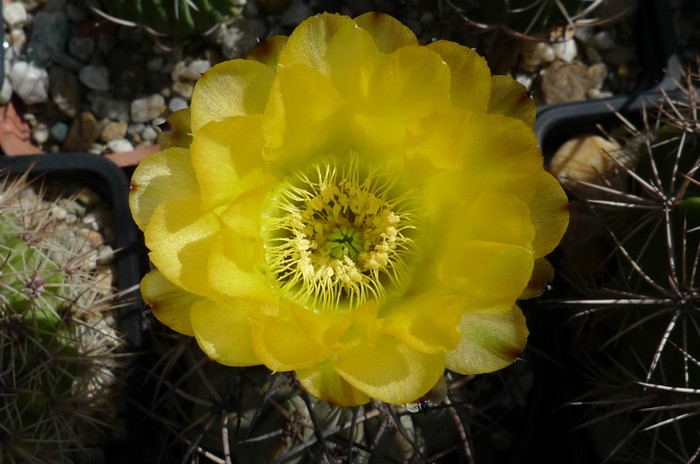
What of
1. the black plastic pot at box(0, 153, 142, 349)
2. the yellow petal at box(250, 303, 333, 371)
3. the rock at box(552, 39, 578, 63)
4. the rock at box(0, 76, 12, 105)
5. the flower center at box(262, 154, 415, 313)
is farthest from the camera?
the rock at box(552, 39, 578, 63)

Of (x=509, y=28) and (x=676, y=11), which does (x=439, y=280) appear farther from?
(x=676, y=11)

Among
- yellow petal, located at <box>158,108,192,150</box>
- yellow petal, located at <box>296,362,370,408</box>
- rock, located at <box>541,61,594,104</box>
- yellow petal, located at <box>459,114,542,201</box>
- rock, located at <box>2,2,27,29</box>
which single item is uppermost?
yellow petal, located at <box>459,114,542,201</box>

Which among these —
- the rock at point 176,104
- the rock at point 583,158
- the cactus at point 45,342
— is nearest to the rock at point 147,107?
the rock at point 176,104

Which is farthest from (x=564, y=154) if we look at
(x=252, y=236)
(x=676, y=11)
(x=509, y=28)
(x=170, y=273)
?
(x=170, y=273)

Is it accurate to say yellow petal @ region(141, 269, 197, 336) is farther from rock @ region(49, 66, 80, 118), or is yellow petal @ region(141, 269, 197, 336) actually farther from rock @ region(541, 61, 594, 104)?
rock @ region(541, 61, 594, 104)

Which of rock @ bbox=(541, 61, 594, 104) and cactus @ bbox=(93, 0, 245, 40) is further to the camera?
rock @ bbox=(541, 61, 594, 104)

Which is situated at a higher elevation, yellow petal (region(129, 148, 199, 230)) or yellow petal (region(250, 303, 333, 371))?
yellow petal (region(129, 148, 199, 230))

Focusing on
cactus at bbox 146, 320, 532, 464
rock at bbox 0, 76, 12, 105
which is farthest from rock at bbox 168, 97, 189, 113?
cactus at bbox 146, 320, 532, 464

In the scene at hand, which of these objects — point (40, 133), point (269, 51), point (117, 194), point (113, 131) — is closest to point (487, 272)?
point (269, 51)
